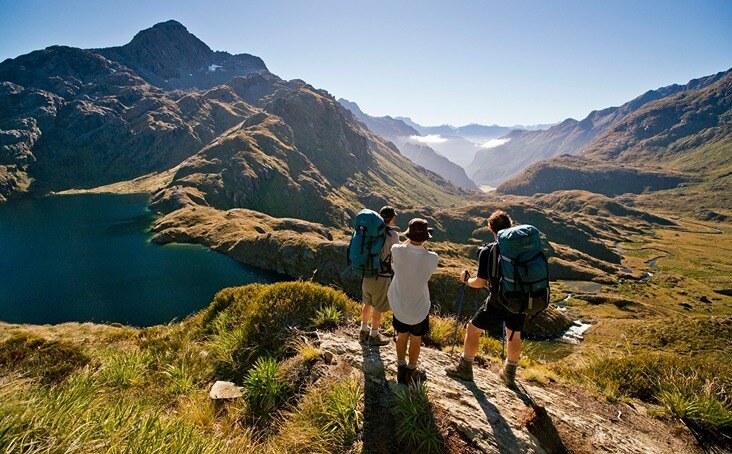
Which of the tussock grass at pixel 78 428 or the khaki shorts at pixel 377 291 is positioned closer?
the tussock grass at pixel 78 428

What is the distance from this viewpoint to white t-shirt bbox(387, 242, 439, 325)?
7.18m

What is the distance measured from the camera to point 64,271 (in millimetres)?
86000

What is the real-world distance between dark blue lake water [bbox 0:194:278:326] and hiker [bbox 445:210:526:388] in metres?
66.7

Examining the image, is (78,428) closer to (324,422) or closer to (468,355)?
(324,422)

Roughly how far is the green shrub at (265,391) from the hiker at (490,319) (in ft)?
13.5

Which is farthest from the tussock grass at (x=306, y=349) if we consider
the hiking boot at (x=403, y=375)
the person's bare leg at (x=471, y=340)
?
the person's bare leg at (x=471, y=340)

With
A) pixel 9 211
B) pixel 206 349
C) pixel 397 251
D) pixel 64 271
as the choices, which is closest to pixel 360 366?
pixel 397 251

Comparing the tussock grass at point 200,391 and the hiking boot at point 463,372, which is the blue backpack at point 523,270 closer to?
the hiking boot at point 463,372

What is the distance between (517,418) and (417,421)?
7.44 feet

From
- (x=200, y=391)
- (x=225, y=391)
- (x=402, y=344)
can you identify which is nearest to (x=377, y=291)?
(x=402, y=344)

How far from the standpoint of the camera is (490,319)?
780cm

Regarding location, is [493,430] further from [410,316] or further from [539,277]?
[539,277]

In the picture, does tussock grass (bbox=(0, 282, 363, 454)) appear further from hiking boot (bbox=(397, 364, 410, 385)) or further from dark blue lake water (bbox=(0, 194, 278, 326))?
dark blue lake water (bbox=(0, 194, 278, 326))

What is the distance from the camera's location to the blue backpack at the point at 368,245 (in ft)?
29.7
